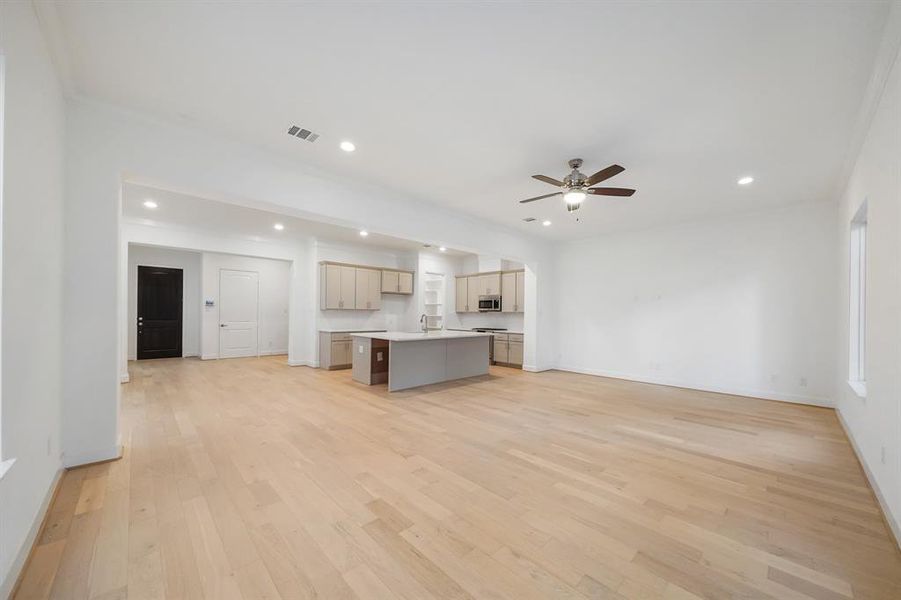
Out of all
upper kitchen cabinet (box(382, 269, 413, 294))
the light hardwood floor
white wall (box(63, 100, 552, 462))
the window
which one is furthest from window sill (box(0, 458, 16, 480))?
upper kitchen cabinet (box(382, 269, 413, 294))

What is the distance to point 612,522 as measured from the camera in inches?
84.4

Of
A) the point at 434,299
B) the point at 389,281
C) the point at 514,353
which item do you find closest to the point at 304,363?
the point at 389,281

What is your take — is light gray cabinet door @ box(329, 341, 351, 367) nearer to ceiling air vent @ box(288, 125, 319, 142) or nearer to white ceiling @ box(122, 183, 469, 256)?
white ceiling @ box(122, 183, 469, 256)

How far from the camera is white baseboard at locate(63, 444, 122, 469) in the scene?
8.95 feet

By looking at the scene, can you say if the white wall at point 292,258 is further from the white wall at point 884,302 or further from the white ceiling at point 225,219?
the white wall at point 884,302

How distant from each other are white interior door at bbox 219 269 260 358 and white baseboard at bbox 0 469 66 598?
7261mm

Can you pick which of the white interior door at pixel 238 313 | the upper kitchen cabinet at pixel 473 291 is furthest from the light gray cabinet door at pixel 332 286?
the upper kitchen cabinet at pixel 473 291

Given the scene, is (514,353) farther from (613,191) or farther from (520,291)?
(613,191)

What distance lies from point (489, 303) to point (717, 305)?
457 centimetres

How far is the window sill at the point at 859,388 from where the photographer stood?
9.91 ft

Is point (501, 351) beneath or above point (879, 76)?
beneath

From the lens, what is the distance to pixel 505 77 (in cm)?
249

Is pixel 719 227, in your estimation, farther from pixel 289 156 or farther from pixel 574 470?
pixel 289 156

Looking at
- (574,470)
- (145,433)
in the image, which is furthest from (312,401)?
(574,470)
